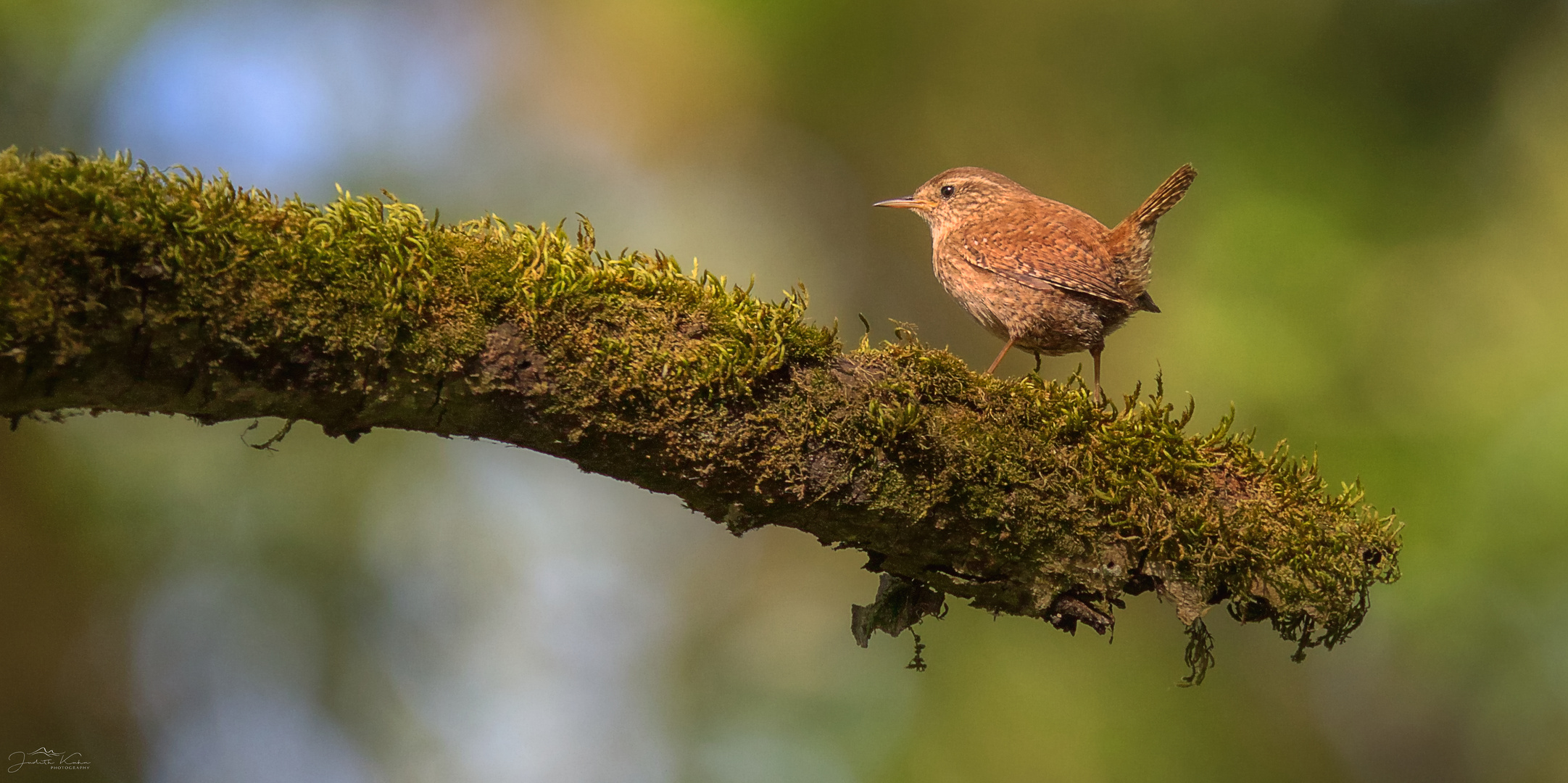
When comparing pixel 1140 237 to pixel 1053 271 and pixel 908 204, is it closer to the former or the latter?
pixel 1053 271

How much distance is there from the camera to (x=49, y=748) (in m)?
6.62

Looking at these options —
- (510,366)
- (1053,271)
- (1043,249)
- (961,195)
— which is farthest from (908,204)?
(510,366)

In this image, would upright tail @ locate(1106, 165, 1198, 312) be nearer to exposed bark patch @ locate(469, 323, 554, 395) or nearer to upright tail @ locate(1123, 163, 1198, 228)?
upright tail @ locate(1123, 163, 1198, 228)

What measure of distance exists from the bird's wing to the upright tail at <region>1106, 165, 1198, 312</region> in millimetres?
52

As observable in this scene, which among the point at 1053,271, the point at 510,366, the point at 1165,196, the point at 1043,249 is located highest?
the point at 1165,196

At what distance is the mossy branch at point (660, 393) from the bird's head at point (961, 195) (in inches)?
85.8

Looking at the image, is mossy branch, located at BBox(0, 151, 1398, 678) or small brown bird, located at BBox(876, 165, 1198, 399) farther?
small brown bird, located at BBox(876, 165, 1198, 399)

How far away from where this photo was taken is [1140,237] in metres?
4.03

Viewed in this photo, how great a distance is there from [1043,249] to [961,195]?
805 millimetres

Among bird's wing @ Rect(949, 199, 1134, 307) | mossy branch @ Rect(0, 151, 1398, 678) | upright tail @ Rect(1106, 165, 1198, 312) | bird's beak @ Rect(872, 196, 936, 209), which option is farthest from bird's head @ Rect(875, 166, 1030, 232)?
mossy branch @ Rect(0, 151, 1398, 678)

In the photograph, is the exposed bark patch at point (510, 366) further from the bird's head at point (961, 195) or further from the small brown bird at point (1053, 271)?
the bird's head at point (961, 195)

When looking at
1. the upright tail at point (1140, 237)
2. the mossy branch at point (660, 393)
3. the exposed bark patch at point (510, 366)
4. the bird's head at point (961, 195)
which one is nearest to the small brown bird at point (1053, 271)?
the upright tail at point (1140, 237)

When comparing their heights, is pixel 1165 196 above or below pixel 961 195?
above

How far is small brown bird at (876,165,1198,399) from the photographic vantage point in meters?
3.82
